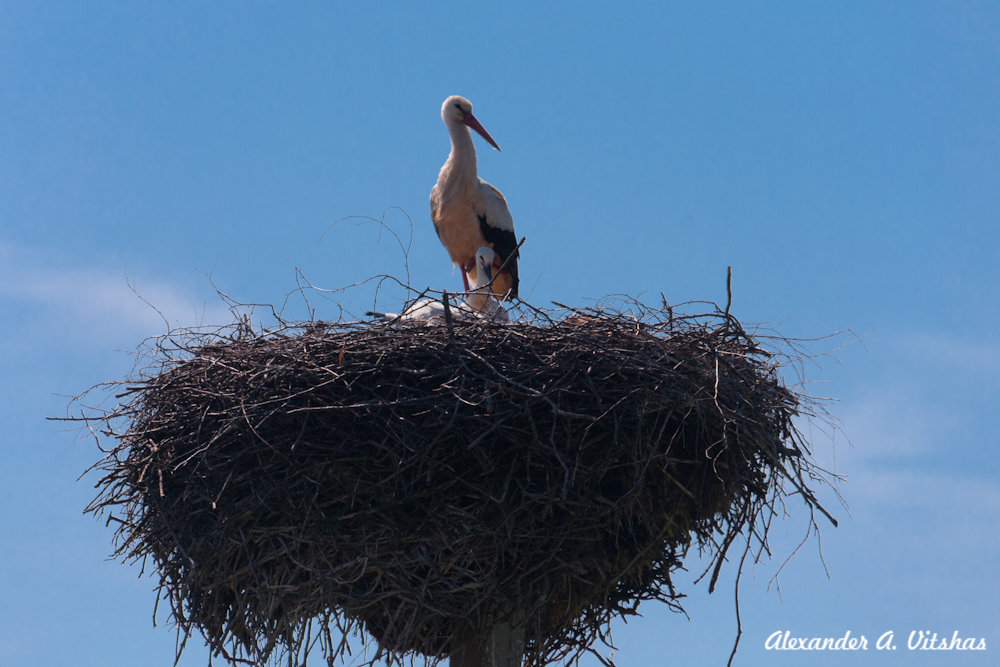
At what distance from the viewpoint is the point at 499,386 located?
521 cm

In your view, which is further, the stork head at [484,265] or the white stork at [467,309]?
the stork head at [484,265]

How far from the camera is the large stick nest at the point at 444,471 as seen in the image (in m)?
5.26

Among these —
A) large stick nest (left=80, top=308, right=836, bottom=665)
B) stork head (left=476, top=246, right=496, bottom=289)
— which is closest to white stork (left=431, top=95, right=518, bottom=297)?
stork head (left=476, top=246, right=496, bottom=289)

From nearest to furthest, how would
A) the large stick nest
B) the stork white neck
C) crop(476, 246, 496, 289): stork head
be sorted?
the large stick nest < crop(476, 246, 496, 289): stork head < the stork white neck

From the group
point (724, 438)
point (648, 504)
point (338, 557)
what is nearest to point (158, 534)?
point (338, 557)

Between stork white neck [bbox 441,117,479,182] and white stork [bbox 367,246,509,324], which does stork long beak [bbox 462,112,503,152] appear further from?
white stork [bbox 367,246,509,324]

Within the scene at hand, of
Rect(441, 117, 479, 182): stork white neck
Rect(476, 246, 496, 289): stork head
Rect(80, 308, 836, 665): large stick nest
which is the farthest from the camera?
Rect(441, 117, 479, 182): stork white neck

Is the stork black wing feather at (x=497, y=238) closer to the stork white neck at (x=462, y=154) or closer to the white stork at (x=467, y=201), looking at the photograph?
the white stork at (x=467, y=201)

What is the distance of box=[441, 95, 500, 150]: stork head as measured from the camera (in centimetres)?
984

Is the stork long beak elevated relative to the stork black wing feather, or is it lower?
elevated

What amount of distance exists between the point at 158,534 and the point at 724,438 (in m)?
2.61

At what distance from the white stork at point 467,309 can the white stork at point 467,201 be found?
5.12 ft

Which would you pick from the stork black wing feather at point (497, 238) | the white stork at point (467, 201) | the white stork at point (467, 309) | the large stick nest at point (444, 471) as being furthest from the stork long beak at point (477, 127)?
the large stick nest at point (444, 471)

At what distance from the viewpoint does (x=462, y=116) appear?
388 inches
